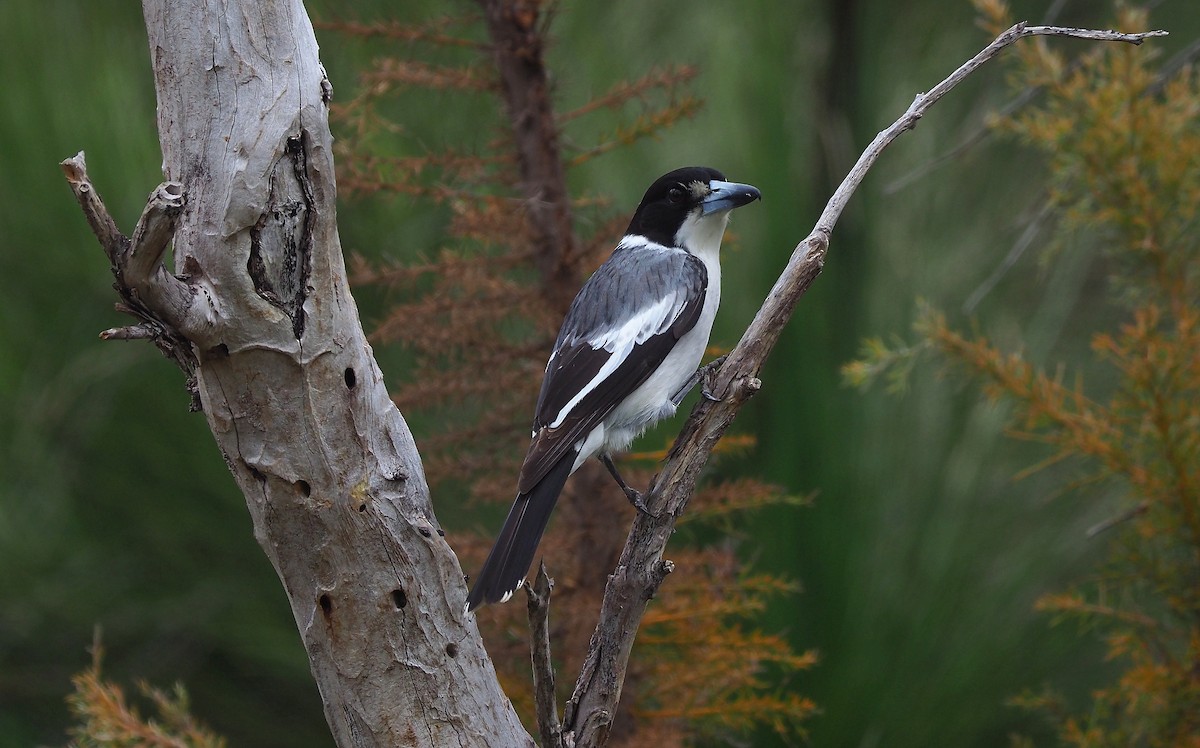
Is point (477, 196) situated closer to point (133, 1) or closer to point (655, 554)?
point (655, 554)

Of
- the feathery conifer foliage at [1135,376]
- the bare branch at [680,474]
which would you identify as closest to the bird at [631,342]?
the bare branch at [680,474]

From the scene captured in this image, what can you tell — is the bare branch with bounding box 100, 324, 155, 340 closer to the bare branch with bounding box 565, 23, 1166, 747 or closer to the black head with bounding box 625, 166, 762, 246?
the bare branch with bounding box 565, 23, 1166, 747

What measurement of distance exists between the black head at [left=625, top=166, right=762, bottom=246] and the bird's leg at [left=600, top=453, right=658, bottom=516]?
471 mm

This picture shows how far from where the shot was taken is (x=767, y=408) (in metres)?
2.30

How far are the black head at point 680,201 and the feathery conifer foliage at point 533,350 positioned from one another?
0.53ft

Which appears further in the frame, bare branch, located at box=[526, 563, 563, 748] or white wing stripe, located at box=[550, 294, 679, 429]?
white wing stripe, located at box=[550, 294, 679, 429]

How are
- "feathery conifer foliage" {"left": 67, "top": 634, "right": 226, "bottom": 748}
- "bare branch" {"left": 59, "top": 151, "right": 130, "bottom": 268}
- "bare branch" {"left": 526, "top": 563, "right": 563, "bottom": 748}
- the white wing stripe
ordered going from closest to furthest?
1. "bare branch" {"left": 59, "top": 151, "right": 130, "bottom": 268}
2. "bare branch" {"left": 526, "top": 563, "right": 563, "bottom": 748}
3. "feathery conifer foliage" {"left": 67, "top": 634, "right": 226, "bottom": 748}
4. the white wing stripe

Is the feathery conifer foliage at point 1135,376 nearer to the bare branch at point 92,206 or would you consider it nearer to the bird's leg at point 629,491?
the bird's leg at point 629,491

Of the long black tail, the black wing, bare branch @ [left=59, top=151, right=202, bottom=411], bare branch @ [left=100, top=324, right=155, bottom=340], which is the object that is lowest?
the long black tail

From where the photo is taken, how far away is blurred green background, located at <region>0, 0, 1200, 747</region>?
7.17 feet

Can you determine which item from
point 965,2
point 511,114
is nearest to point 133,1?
point 511,114

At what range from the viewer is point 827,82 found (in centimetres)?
259

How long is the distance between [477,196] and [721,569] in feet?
2.45

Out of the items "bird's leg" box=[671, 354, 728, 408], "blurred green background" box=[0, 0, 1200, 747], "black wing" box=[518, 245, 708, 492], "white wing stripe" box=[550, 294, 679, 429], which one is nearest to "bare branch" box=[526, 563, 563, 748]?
"black wing" box=[518, 245, 708, 492]
